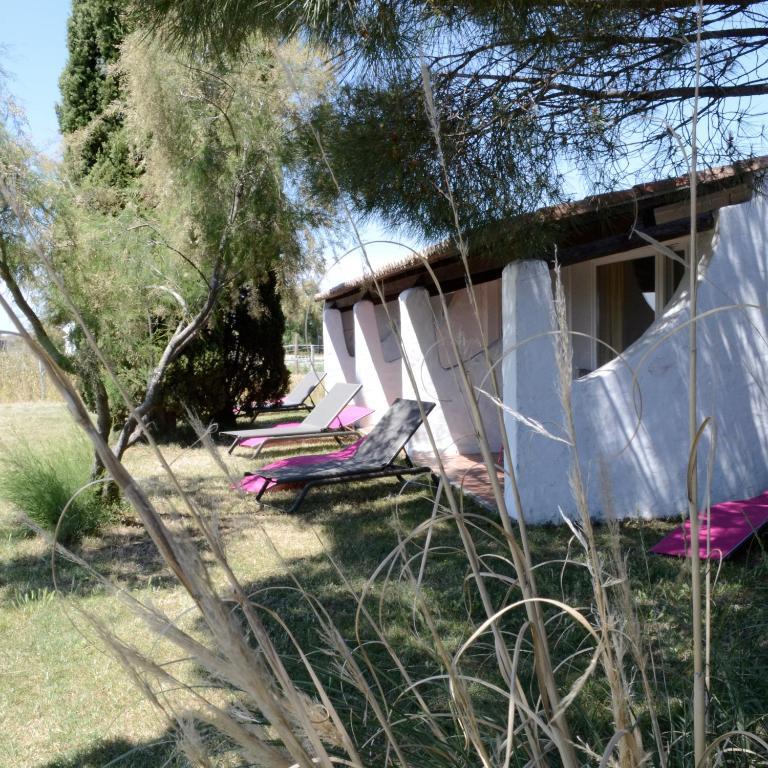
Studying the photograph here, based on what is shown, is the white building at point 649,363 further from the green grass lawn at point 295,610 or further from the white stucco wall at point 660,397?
the green grass lawn at point 295,610

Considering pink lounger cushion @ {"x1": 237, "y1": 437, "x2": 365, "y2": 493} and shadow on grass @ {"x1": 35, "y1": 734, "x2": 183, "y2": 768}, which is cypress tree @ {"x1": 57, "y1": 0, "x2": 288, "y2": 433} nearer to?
pink lounger cushion @ {"x1": 237, "y1": 437, "x2": 365, "y2": 493}

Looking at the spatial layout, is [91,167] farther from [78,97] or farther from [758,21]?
[758,21]

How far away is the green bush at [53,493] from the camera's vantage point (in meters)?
6.30

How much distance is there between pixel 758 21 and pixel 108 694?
487cm

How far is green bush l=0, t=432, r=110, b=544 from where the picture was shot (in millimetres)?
6301

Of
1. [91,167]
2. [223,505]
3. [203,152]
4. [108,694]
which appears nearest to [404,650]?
[108,694]

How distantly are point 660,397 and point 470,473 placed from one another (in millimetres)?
2916

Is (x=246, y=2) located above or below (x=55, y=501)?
above

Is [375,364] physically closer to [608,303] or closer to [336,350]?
[336,350]

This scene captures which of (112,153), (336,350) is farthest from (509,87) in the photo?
(336,350)

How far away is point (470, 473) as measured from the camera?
27.5ft

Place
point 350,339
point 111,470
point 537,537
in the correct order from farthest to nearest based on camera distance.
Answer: point 350,339 → point 537,537 → point 111,470

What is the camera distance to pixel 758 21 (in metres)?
4.04

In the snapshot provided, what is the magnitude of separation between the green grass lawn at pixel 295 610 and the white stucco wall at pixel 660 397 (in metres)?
0.37
